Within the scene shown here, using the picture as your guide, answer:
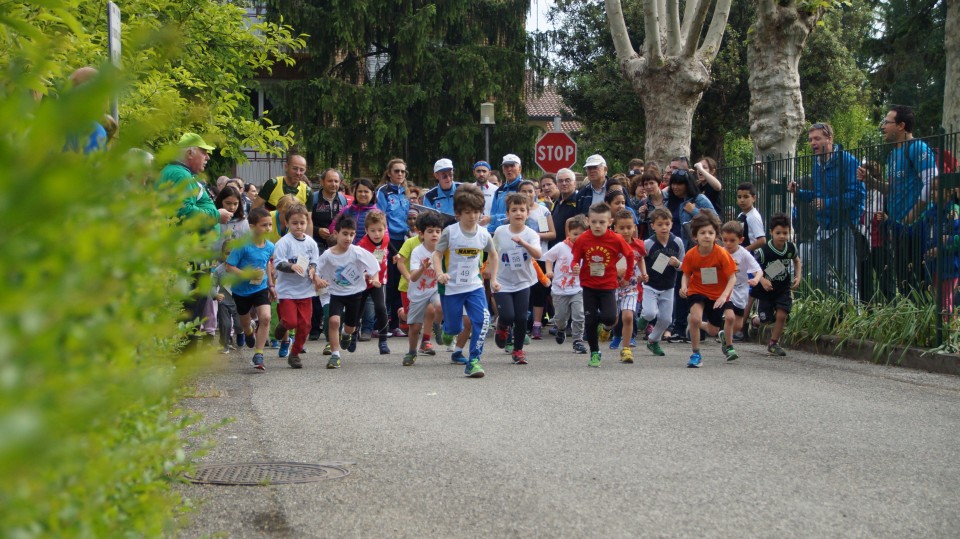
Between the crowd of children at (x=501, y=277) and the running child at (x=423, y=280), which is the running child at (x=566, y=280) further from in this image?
the running child at (x=423, y=280)

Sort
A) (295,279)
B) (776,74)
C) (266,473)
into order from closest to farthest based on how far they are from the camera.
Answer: (266,473), (295,279), (776,74)

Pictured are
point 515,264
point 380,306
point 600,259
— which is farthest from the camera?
point 380,306

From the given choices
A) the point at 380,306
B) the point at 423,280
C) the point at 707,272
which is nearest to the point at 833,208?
the point at 707,272

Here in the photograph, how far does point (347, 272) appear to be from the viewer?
43.8 feet

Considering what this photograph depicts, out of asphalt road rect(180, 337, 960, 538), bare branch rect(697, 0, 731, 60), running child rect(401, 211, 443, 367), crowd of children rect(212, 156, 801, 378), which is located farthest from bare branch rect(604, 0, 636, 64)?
asphalt road rect(180, 337, 960, 538)

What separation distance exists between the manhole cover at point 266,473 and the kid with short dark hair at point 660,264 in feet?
28.5

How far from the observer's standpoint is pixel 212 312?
1294 centimetres

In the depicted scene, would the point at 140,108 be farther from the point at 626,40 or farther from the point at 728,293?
the point at 626,40

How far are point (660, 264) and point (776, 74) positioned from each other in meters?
6.25

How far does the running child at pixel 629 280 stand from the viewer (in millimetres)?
13742

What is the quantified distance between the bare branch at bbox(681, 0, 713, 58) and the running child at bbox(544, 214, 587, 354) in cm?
824

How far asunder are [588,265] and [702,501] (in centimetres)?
765

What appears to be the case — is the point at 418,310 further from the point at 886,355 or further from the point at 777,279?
the point at 886,355

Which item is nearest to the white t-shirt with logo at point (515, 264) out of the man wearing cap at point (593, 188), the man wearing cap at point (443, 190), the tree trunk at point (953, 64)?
the man wearing cap at point (593, 188)
